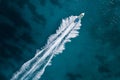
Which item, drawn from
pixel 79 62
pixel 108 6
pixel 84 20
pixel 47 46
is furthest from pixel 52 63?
pixel 108 6

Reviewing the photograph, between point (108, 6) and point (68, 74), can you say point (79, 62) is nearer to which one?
point (68, 74)

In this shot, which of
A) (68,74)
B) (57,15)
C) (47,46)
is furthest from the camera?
(68,74)

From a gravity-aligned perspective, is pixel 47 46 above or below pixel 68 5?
below

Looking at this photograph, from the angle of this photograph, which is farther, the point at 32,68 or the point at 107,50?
the point at 107,50
